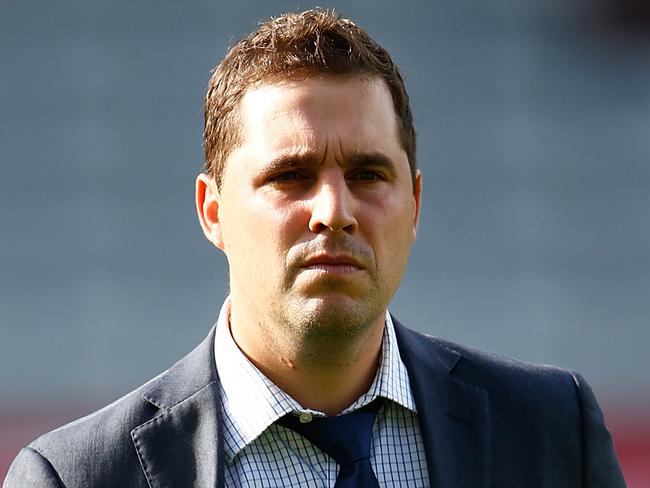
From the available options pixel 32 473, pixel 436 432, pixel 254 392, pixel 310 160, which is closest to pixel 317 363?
pixel 254 392

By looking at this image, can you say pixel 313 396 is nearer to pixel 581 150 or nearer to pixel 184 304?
pixel 184 304

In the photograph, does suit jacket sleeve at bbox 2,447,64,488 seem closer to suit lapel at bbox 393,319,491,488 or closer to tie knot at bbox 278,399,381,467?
tie knot at bbox 278,399,381,467

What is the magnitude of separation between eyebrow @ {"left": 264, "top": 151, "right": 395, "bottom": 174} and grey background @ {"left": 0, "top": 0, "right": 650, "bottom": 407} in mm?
8448

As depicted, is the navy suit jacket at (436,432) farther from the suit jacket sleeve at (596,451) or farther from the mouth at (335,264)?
the mouth at (335,264)

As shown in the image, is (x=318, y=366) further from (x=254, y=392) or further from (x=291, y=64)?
(x=291, y=64)

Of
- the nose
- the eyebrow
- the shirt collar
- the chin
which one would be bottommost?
the shirt collar

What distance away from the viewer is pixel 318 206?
2111mm

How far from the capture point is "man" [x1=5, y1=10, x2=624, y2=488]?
2111mm

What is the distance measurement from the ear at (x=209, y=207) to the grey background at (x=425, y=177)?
8216mm

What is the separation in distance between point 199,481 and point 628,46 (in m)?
10.5

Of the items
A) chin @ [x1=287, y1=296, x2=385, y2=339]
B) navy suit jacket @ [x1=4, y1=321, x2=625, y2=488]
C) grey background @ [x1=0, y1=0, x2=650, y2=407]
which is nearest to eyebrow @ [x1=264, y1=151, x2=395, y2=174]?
chin @ [x1=287, y1=296, x2=385, y2=339]

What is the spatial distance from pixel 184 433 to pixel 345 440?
10.6 inches

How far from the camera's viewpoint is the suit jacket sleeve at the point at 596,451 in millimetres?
2244

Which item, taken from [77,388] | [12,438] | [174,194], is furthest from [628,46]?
[12,438]
